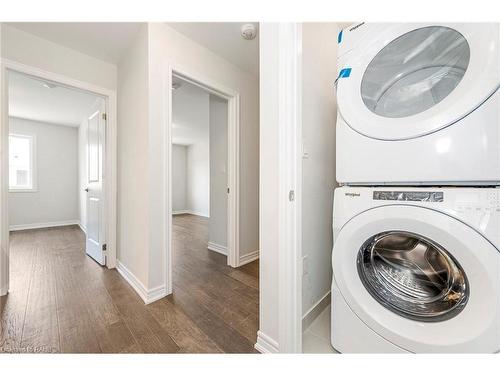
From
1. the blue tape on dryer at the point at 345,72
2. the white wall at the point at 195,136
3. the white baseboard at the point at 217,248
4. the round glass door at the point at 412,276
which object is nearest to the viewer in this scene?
the round glass door at the point at 412,276

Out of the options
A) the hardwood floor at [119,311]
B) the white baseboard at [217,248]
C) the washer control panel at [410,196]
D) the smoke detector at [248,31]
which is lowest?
the hardwood floor at [119,311]

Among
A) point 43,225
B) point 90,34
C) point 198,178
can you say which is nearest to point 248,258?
point 90,34

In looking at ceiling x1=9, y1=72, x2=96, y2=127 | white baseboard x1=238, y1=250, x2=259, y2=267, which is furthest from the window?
white baseboard x1=238, y1=250, x2=259, y2=267

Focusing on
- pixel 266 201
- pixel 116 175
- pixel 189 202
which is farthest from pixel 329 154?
pixel 189 202

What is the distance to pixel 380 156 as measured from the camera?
78 cm

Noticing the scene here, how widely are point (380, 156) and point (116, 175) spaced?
225cm

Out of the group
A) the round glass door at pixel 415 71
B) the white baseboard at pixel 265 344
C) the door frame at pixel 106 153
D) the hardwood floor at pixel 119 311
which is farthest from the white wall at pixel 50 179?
the round glass door at pixel 415 71

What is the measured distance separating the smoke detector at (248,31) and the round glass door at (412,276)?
170 centimetres

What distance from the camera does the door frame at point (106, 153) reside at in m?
1.49

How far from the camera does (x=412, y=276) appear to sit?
2.77 ft

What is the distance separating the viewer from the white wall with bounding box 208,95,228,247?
93.8 inches

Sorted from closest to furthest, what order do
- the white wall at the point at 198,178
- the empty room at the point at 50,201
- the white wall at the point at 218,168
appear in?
the empty room at the point at 50,201 < the white wall at the point at 218,168 < the white wall at the point at 198,178

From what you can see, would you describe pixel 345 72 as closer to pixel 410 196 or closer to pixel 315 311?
pixel 410 196

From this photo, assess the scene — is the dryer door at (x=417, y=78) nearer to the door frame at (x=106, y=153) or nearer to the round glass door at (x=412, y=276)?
the round glass door at (x=412, y=276)
